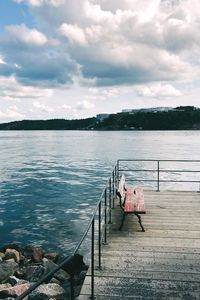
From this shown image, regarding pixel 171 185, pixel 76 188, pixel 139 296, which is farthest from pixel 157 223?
pixel 171 185

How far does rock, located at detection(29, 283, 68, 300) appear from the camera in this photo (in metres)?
8.23

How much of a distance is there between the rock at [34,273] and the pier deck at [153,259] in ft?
9.32

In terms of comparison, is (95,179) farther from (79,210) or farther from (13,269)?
(13,269)

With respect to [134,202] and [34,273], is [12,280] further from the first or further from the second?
[134,202]

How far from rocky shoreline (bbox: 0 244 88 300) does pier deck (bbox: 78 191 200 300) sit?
0.62 m

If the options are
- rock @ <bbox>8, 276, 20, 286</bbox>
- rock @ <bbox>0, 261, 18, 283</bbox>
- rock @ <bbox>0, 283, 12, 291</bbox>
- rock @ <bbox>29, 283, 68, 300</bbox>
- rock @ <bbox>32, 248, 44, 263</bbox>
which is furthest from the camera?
rock @ <bbox>32, 248, 44, 263</bbox>

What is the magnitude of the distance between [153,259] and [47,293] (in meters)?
3.01

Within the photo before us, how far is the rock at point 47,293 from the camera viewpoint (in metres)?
8.23

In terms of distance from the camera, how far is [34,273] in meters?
10.6

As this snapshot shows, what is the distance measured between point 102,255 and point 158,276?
135 centimetres

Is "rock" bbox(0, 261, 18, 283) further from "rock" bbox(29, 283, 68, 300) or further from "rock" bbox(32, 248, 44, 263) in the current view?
"rock" bbox(29, 283, 68, 300)

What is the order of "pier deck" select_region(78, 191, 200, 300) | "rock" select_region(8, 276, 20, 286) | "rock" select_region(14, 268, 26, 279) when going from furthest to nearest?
"rock" select_region(14, 268, 26, 279) → "rock" select_region(8, 276, 20, 286) → "pier deck" select_region(78, 191, 200, 300)

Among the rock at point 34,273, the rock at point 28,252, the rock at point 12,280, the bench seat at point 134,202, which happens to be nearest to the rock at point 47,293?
the rock at point 12,280

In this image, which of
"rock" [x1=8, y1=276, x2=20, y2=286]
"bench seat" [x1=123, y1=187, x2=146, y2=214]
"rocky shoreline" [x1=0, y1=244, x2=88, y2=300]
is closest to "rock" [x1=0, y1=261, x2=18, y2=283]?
"rocky shoreline" [x1=0, y1=244, x2=88, y2=300]
